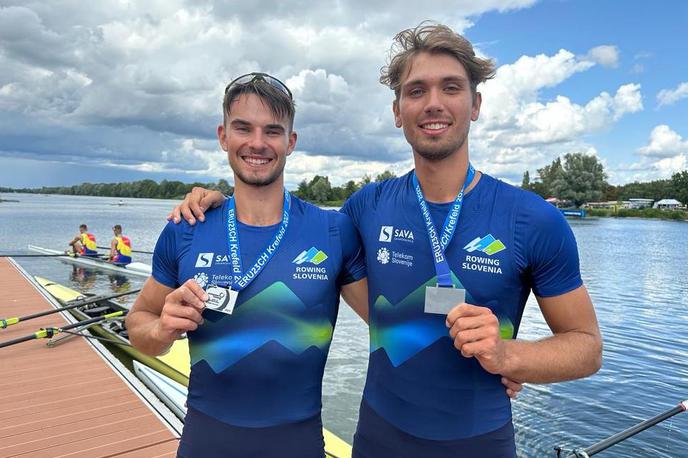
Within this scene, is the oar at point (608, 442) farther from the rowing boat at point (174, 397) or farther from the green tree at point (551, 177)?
the green tree at point (551, 177)

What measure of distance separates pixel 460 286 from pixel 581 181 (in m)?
80.6

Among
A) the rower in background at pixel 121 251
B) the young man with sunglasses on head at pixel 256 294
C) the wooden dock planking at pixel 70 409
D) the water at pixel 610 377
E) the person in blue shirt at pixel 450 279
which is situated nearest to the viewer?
the person in blue shirt at pixel 450 279

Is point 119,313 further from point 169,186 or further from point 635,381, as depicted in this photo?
point 169,186

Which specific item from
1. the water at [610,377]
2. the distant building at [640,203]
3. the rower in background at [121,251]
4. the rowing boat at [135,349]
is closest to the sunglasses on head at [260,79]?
the rowing boat at [135,349]

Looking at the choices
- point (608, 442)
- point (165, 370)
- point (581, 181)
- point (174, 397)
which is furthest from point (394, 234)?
point (581, 181)

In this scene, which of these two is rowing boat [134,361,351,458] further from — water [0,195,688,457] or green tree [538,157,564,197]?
green tree [538,157,564,197]

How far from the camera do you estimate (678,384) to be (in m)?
9.80

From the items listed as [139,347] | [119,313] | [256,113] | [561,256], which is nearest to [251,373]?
[139,347]

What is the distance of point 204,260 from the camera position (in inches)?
95.0

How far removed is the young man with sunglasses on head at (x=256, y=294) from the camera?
89.0 inches

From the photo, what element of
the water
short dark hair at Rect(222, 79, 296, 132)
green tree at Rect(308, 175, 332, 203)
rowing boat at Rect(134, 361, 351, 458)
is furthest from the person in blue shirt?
green tree at Rect(308, 175, 332, 203)

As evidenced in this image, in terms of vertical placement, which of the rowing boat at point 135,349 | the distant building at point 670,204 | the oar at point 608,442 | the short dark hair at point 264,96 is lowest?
the rowing boat at point 135,349

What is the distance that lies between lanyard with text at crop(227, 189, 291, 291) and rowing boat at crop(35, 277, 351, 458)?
3.16 metres

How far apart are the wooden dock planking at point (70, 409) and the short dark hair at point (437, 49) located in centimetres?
427
